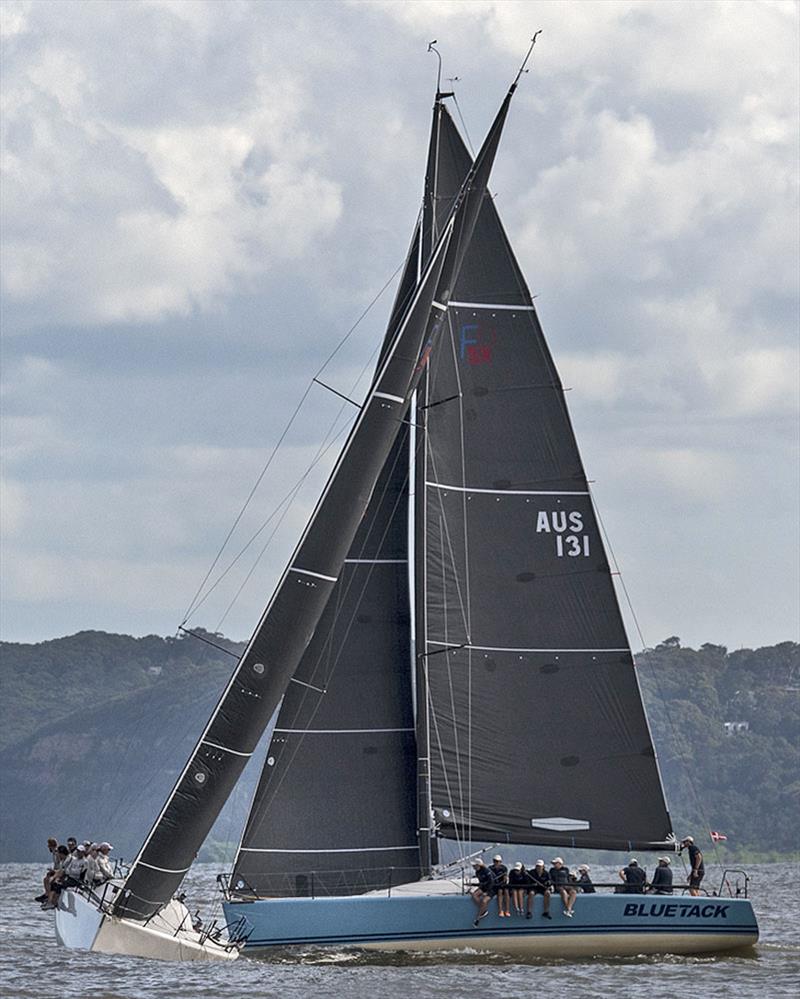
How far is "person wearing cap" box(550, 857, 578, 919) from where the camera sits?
28531mm

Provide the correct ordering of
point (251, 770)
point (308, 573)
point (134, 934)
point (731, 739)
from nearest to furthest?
point (134, 934), point (308, 573), point (731, 739), point (251, 770)

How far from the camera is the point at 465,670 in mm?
30500

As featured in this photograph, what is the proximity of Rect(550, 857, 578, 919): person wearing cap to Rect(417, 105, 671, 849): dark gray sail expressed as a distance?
55.8 inches

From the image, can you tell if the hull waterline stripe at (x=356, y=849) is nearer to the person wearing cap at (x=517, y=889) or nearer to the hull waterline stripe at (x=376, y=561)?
the person wearing cap at (x=517, y=889)

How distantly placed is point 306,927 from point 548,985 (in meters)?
3.92

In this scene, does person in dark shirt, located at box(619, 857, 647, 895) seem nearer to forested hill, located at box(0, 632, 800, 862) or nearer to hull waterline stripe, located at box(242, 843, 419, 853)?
hull waterline stripe, located at box(242, 843, 419, 853)

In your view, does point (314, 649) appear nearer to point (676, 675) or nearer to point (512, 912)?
point (512, 912)

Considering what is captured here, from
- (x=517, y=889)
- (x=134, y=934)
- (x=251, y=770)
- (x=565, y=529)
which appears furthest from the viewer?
(x=251, y=770)

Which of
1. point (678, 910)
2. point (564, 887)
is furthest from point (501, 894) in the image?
point (678, 910)

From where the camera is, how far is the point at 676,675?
158 m

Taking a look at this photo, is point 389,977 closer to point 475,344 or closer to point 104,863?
point 104,863

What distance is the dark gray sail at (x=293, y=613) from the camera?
1056 inches

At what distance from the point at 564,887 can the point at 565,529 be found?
5.62m

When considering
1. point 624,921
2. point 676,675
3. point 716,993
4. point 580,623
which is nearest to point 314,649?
point 580,623
